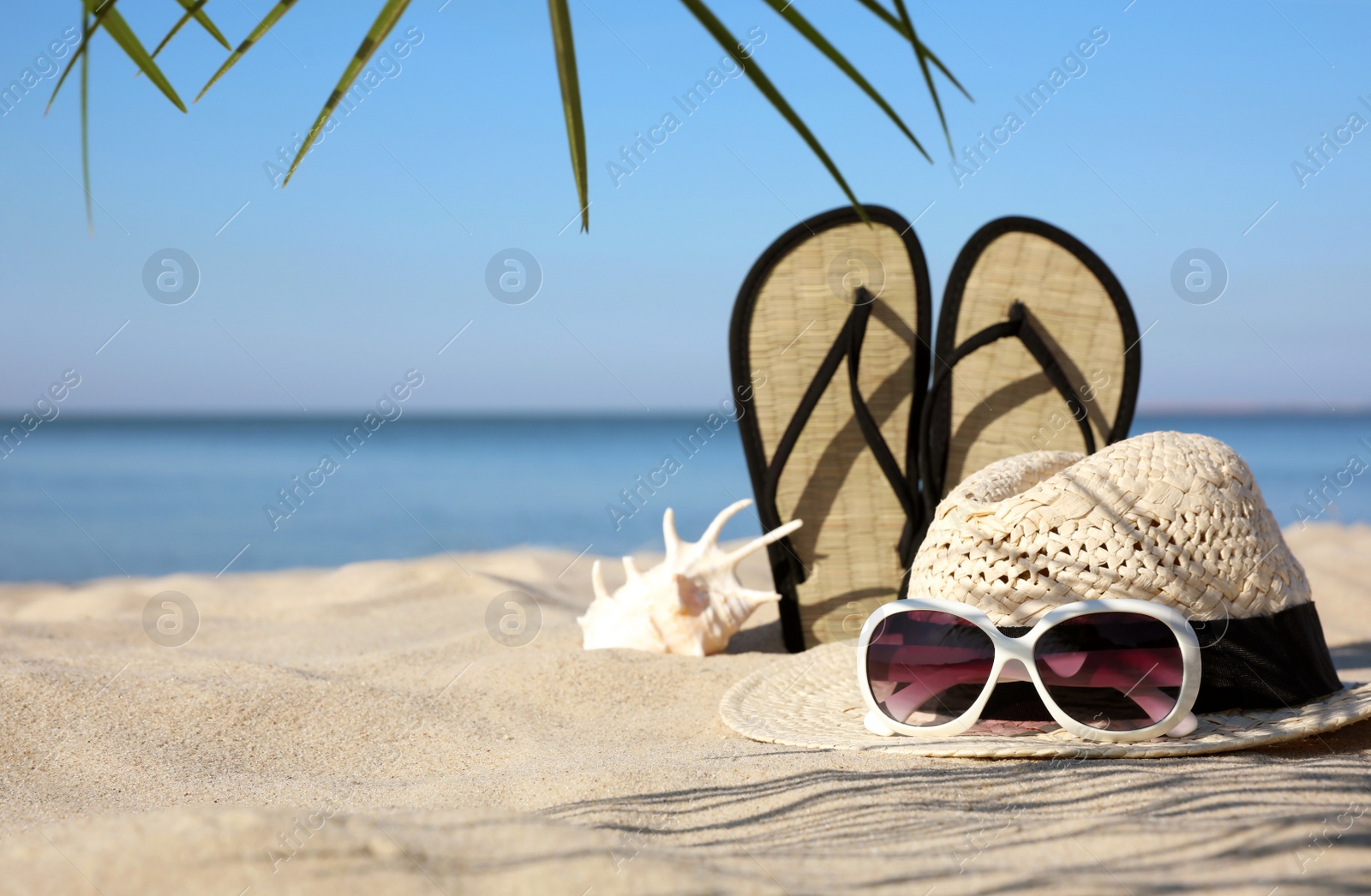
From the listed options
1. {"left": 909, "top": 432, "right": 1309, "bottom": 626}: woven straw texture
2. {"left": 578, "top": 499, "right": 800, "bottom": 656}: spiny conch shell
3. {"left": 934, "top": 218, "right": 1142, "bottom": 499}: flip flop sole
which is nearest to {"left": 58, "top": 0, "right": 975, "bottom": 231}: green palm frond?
{"left": 909, "top": 432, "right": 1309, "bottom": 626}: woven straw texture

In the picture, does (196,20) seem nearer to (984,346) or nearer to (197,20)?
(197,20)

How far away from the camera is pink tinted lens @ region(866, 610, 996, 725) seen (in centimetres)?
177

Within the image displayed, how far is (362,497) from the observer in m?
13.8

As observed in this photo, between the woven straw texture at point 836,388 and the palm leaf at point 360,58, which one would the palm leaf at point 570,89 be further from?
the woven straw texture at point 836,388

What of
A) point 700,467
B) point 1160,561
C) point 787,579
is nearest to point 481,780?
point 1160,561

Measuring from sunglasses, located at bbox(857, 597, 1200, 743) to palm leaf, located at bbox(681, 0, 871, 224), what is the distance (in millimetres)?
1147

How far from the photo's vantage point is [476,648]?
10.4 ft

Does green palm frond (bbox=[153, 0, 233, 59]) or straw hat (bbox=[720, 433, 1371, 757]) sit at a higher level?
green palm frond (bbox=[153, 0, 233, 59])

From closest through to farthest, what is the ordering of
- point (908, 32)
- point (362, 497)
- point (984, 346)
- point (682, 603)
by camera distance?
point (908, 32)
point (682, 603)
point (984, 346)
point (362, 497)

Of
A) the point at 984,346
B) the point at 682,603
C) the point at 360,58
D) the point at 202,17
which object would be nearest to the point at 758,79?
the point at 360,58

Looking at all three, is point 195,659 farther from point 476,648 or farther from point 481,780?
point 481,780

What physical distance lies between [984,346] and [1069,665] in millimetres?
1718

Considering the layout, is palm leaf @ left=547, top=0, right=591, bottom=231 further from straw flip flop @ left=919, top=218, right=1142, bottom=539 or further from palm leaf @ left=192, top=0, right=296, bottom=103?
straw flip flop @ left=919, top=218, right=1142, bottom=539

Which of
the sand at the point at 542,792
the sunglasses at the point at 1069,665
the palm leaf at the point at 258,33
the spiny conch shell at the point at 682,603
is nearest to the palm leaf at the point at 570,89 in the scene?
the palm leaf at the point at 258,33
